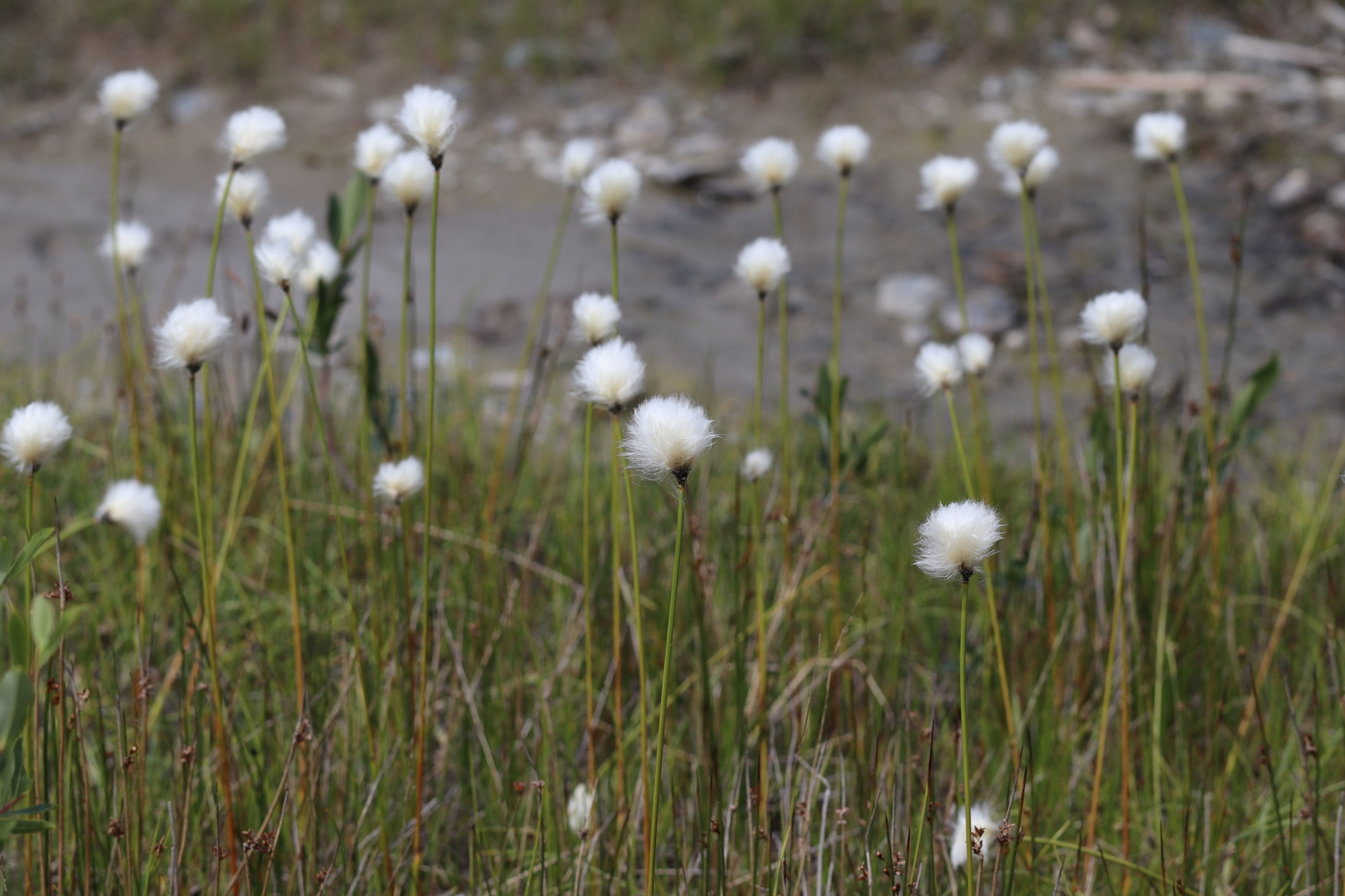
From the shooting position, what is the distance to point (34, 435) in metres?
1.01

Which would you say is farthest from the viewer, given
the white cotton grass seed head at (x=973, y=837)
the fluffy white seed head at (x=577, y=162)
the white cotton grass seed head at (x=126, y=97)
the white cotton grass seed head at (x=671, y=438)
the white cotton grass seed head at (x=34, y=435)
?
the fluffy white seed head at (x=577, y=162)

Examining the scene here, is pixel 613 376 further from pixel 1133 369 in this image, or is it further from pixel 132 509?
pixel 1133 369

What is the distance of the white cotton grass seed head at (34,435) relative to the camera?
3.30ft

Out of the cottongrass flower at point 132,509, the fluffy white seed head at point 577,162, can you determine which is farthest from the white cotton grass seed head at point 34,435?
the fluffy white seed head at point 577,162

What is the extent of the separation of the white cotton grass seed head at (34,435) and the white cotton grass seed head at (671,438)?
565 mm

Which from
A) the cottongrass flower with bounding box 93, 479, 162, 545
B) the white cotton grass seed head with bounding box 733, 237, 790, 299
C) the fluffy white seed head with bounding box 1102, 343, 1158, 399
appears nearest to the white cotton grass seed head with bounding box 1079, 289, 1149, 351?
the fluffy white seed head with bounding box 1102, 343, 1158, 399

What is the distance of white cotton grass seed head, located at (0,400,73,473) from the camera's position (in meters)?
1.01

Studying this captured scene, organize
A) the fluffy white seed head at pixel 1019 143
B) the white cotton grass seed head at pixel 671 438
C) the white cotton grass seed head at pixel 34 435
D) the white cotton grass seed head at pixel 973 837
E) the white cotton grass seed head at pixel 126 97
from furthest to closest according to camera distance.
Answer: the fluffy white seed head at pixel 1019 143, the white cotton grass seed head at pixel 126 97, the white cotton grass seed head at pixel 973 837, the white cotton grass seed head at pixel 34 435, the white cotton grass seed head at pixel 671 438

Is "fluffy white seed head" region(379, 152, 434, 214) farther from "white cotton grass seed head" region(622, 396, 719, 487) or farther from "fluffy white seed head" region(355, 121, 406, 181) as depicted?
"white cotton grass seed head" region(622, 396, 719, 487)

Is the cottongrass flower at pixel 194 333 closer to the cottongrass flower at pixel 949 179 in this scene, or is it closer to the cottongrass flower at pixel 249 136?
the cottongrass flower at pixel 249 136

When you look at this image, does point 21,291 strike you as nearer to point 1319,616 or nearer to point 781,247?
point 781,247

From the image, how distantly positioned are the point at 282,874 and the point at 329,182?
15.1 ft

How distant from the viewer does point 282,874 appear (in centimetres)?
138

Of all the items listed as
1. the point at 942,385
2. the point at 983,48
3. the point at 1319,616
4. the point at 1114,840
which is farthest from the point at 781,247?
the point at 983,48
